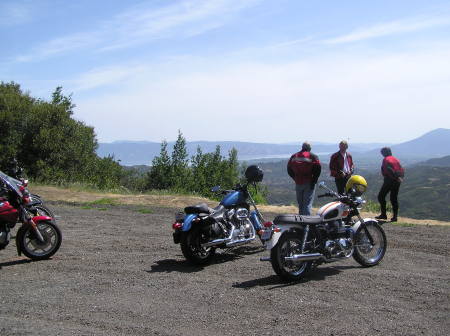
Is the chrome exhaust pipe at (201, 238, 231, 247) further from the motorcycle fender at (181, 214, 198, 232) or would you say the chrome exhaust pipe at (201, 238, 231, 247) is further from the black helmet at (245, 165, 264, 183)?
the black helmet at (245, 165, 264, 183)

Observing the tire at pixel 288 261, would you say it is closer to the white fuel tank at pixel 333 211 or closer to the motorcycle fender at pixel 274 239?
the motorcycle fender at pixel 274 239

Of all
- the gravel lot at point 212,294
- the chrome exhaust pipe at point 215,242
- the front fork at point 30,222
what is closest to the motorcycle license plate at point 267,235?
the gravel lot at point 212,294

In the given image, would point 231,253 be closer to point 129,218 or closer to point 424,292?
point 424,292

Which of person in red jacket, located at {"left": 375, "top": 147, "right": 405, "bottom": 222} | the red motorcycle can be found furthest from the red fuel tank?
person in red jacket, located at {"left": 375, "top": 147, "right": 405, "bottom": 222}

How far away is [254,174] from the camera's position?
28.7 ft

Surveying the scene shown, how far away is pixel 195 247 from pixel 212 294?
1.56 m

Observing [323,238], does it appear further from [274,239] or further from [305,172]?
[305,172]

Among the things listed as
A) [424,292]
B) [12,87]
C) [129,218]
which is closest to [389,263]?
[424,292]

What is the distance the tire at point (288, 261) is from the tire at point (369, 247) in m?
1.08

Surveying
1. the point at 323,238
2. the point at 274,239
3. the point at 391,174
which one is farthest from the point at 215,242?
the point at 391,174

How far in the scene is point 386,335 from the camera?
4980 millimetres

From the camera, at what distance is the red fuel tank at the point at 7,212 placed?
7.66 metres

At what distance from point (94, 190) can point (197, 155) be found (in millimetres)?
33076

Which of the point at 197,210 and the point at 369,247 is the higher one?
the point at 197,210
